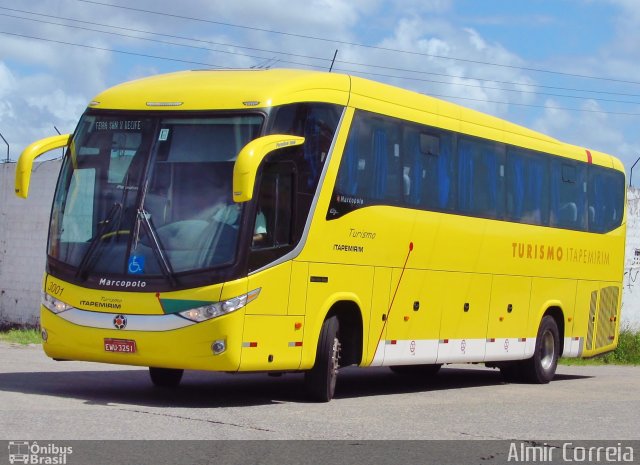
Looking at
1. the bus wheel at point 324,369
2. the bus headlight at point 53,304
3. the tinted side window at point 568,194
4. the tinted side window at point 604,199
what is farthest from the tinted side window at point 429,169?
the tinted side window at point 604,199

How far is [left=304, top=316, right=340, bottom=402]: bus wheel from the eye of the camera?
45.0ft

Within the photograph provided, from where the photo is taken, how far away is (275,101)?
42.8ft

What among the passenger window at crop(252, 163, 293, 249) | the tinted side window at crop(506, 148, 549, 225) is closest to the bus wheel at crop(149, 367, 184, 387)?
the passenger window at crop(252, 163, 293, 249)

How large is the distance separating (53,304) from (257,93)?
3163mm

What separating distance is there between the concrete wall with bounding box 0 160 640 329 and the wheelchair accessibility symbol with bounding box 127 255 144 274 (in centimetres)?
1614

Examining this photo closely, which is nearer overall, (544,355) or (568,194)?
(544,355)


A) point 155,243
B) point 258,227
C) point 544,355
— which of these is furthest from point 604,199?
point 155,243

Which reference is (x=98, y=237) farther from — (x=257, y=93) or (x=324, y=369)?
(x=324, y=369)

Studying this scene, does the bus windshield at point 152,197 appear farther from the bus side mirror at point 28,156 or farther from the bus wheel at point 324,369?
the bus wheel at point 324,369

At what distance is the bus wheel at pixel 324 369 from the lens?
45.0ft

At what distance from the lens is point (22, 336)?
26062mm
